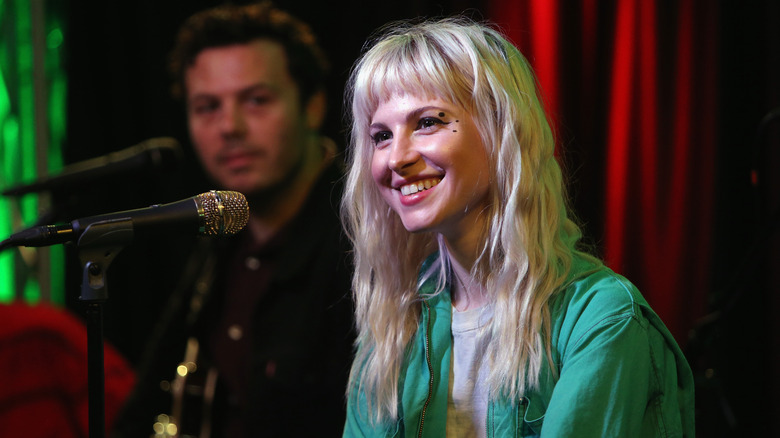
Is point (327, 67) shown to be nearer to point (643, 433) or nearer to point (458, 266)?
point (458, 266)

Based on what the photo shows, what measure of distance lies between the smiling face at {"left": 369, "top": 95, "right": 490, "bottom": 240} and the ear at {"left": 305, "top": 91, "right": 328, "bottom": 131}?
1.47m

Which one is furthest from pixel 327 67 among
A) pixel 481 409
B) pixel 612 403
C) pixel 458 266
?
pixel 612 403

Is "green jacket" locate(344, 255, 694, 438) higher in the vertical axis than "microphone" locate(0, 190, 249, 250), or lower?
lower

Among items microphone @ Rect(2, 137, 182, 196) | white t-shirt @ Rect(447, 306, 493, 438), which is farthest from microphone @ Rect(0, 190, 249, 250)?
microphone @ Rect(2, 137, 182, 196)

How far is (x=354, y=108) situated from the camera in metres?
1.85

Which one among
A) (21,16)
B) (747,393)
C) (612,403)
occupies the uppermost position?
(21,16)

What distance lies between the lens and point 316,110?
10.5 feet

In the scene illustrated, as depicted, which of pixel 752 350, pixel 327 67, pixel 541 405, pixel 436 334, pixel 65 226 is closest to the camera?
pixel 65 226

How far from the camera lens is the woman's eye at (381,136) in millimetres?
1768

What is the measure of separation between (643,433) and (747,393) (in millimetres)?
1098

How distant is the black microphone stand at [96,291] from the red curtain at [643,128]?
1445 mm

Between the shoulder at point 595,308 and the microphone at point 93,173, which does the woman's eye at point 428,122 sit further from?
the microphone at point 93,173

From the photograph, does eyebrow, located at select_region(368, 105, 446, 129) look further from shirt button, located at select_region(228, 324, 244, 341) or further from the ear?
shirt button, located at select_region(228, 324, 244, 341)

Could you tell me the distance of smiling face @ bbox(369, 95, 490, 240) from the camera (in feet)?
5.45
